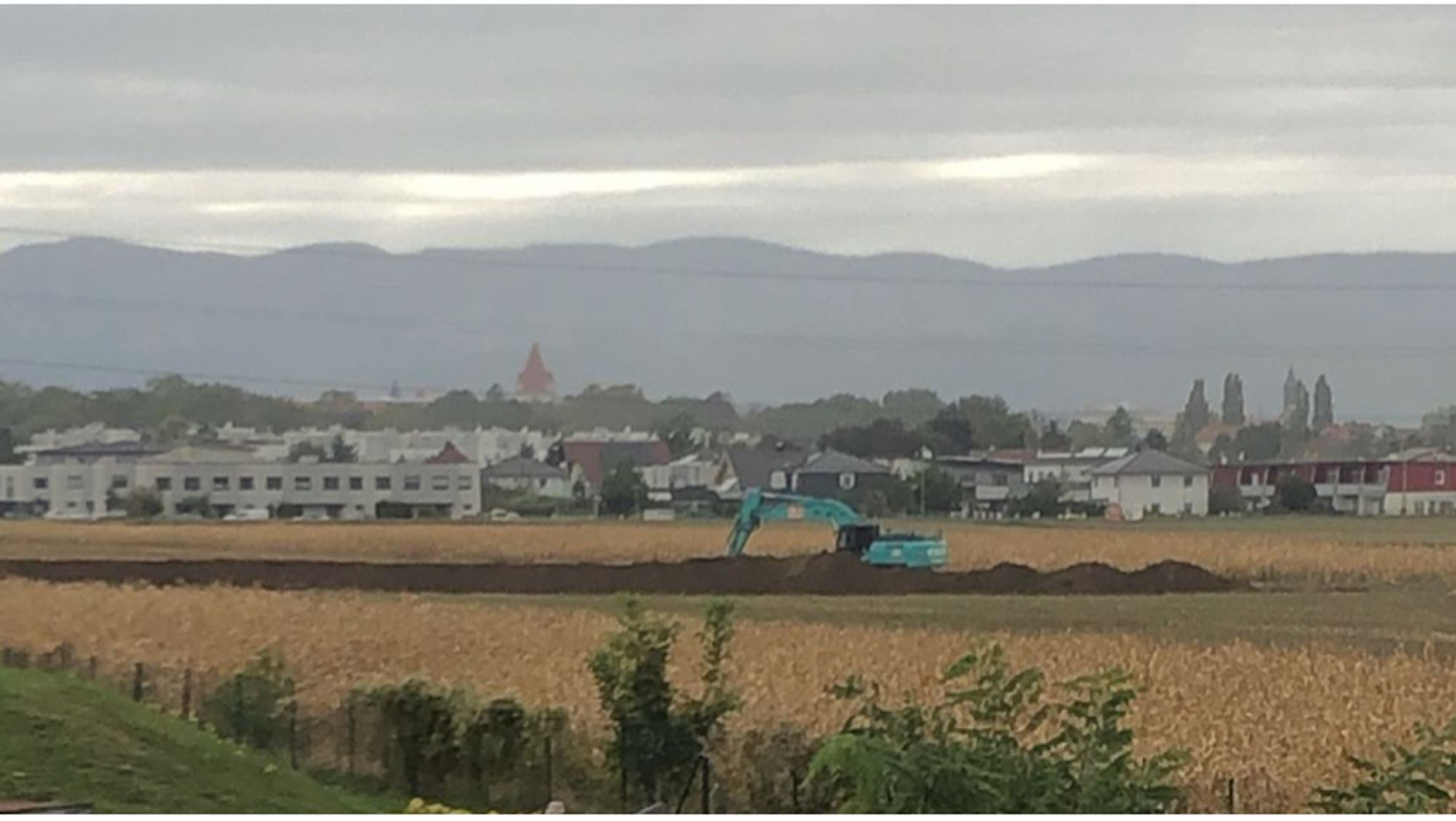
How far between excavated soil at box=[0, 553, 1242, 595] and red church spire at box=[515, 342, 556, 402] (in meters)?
1.37

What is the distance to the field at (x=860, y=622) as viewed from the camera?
15.4 m


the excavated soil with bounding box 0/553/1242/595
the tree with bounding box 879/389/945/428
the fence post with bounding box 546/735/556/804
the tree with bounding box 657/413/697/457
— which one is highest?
the tree with bounding box 879/389/945/428

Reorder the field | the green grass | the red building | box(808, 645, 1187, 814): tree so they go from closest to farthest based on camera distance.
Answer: box(808, 645, 1187, 814): tree → the green grass → the field → the red building

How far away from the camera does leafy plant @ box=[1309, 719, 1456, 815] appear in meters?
10.5

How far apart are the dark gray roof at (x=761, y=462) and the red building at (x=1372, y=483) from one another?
134 inches

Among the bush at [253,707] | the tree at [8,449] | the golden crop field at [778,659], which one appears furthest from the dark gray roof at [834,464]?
the tree at [8,449]

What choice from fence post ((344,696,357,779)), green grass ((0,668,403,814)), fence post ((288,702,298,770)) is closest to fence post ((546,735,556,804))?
green grass ((0,668,403,814))

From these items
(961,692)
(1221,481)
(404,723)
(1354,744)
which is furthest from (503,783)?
(1221,481)

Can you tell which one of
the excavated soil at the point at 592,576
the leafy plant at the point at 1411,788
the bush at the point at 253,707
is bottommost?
the bush at the point at 253,707

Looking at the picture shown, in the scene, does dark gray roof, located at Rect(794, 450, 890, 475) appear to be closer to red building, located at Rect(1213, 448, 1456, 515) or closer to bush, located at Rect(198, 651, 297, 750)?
red building, located at Rect(1213, 448, 1456, 515)

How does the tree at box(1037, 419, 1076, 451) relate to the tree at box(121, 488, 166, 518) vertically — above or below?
above

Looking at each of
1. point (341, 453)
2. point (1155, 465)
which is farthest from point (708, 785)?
point (341, 453)

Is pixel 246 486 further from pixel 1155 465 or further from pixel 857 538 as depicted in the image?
pixel 1155 465

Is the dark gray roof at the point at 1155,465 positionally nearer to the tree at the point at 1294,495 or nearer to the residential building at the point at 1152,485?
the residential building at the point at 1152,485
